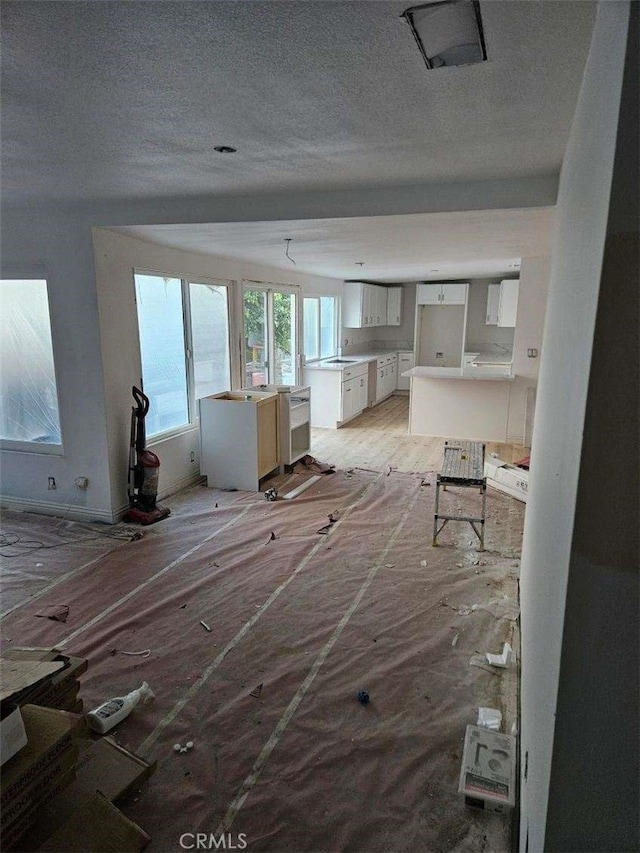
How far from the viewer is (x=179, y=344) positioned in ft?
16.6

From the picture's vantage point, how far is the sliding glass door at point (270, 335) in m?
6.50

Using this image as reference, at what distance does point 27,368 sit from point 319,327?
522 cm

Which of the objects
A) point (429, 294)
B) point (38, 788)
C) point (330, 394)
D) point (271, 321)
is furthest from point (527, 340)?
point (38, 788)

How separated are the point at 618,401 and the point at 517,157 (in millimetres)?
2176

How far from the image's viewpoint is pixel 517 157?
2.52 meters

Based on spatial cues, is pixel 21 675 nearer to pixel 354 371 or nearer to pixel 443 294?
pixel 354 371

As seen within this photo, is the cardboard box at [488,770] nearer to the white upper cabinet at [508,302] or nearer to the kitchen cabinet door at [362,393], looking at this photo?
the kitchen cabinet door at [362,393]

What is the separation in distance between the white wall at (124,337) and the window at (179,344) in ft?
0.48

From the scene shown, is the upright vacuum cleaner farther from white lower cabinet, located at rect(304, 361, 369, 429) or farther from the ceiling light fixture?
white lower cabinet, located at rect(304, 361, 369, 429)

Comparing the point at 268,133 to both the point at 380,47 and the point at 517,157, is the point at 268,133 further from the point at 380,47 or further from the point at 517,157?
the point at 517,157

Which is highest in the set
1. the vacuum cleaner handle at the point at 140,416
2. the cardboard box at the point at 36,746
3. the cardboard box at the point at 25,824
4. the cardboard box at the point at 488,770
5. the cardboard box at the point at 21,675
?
the vacuum cleaner handle at the point at 140,416

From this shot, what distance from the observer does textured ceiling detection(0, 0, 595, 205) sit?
4.33 feet

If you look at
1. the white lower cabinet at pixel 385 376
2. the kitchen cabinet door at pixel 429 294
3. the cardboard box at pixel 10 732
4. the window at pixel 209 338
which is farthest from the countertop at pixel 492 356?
the cardboard box at pixel 10 732

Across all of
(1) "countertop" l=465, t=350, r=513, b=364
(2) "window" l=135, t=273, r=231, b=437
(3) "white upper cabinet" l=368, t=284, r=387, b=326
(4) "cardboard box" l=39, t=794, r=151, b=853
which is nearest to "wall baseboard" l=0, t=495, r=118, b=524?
(2) "window" l=135, t=273, r=231, b=437
